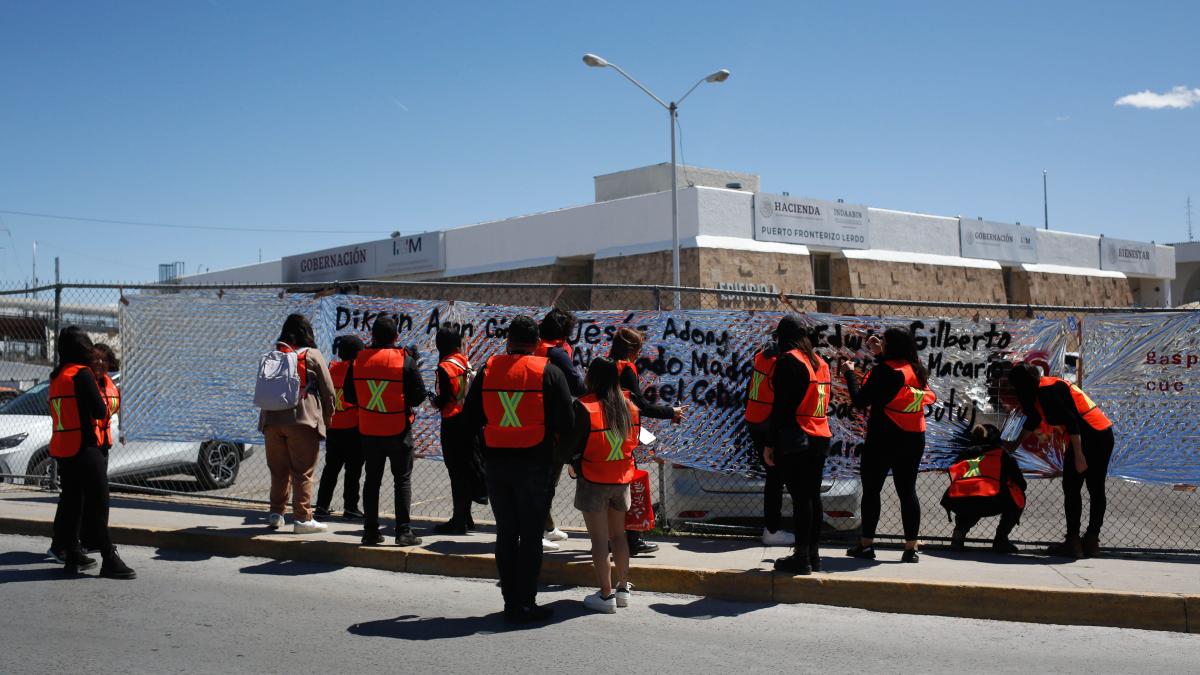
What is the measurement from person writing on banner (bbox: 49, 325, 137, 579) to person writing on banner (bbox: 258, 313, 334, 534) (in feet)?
4.23

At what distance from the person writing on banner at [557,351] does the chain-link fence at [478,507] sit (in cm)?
50

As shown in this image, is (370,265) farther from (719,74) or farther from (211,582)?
(211,582)

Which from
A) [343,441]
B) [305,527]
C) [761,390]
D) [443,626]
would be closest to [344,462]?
[343,441]

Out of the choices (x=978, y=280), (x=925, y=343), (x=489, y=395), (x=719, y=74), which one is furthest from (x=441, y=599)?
(x=978, y=280)

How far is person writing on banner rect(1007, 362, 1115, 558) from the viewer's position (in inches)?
295

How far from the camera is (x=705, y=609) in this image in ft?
21.3

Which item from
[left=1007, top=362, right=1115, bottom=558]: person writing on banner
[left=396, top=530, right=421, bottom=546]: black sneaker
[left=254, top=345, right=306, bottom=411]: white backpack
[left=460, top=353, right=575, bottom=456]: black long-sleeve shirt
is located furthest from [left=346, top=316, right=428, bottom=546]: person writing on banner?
[left=1007, top=362, right=1115, bottom=558]: person writing on banner

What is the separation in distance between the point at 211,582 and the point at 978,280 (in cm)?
3491

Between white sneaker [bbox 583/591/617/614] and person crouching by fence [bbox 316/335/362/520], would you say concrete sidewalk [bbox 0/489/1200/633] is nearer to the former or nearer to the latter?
person crouching by fence [bbox 316/335/362/520]

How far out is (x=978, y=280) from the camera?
3756 centimetres

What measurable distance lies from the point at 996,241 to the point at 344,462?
114 feet

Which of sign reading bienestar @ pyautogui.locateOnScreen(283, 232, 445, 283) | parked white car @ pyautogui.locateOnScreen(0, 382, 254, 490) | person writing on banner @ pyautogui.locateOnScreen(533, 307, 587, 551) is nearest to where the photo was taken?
person writing on banner @ pyautogui.locateOnScreen(533, 307, 587, 551)

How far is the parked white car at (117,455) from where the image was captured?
11203 millimetres

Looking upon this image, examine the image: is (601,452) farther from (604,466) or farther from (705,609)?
(705,609)
